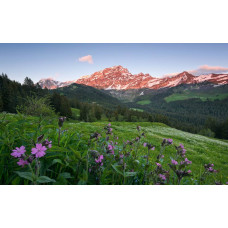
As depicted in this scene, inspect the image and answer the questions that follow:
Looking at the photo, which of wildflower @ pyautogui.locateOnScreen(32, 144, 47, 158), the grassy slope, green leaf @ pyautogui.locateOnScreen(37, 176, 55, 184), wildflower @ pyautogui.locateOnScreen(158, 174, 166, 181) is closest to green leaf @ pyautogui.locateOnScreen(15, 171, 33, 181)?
green leaf @ pyautogui.locateOnScreen(37, 176, 55, 184)

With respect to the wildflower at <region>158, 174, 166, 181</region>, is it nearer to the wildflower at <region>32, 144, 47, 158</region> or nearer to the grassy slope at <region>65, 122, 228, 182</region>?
the grassy slope at <region>65, 122, 228, 182</region>

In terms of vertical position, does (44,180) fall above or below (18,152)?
below

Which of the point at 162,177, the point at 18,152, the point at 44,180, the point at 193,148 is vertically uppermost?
the point at 18,152

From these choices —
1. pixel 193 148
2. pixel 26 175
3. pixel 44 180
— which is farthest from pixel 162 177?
pixel 193 148

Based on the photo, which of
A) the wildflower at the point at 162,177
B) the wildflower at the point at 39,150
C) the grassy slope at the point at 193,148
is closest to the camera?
the wildflower at the point at 39,150

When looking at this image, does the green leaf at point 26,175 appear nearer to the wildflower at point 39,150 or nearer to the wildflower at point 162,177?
the wildflower at point 39,150

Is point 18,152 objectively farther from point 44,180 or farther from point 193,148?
point 193,148

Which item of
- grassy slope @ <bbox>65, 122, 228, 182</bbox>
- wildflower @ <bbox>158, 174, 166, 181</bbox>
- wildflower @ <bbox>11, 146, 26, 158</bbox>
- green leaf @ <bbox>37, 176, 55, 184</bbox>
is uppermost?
wildflower @ <bbox>11, 146, 26, 158</bbox>

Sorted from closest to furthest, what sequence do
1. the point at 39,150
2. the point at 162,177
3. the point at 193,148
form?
the point at 39,150 < the point at 162,177 < the point at 193,148

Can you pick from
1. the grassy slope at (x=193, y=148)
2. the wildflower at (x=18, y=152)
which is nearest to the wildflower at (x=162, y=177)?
the grassy slope at (x=193, y=148)

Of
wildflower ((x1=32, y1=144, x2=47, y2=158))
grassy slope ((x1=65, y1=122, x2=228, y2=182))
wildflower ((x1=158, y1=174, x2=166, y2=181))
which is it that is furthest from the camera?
grassy slope ((x1=65, y1=122, x2=228, y2=182))

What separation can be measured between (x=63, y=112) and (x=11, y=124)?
1708 inches

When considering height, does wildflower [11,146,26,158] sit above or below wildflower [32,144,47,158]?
below

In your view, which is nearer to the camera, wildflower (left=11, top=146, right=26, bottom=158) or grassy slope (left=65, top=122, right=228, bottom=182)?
wildflower (left=11, top=146, right=26, bottom=158)
